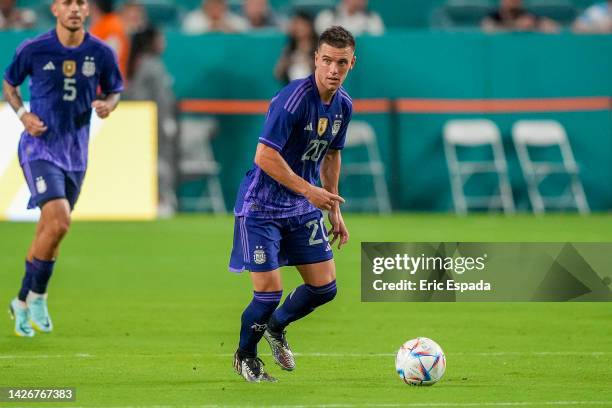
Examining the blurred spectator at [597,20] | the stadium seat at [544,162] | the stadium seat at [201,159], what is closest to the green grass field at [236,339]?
the stadium seat at [201,159]

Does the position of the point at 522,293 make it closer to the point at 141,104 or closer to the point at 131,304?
the point at 131,304

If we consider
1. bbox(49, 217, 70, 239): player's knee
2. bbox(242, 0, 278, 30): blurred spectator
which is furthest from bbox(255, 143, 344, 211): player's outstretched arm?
bbox(242, 0, 278, 30): blurred spectator

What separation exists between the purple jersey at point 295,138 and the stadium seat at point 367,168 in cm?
1215

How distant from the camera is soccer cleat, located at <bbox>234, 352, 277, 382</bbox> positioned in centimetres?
868

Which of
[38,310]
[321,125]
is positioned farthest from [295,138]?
[38,310]

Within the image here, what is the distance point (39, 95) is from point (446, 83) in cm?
1108

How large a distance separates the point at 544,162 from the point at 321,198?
13.6 meters

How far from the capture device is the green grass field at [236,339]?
8289 millimetres

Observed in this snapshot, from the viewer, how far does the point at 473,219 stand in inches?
795

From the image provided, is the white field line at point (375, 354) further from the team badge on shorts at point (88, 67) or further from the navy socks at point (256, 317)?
the team badge on shorts at point (88, 67)

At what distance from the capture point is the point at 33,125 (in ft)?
35.3

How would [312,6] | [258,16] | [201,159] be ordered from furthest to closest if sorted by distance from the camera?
[312,6] < [258,16] < [201,159]

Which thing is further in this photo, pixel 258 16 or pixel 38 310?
pixel 258 16

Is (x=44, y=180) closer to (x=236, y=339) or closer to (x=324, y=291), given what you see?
(x=236, y=339)
